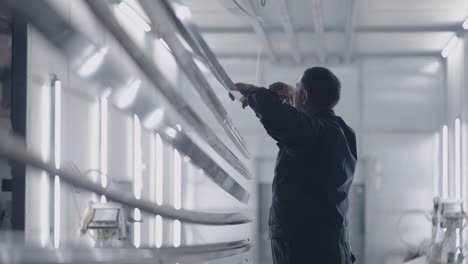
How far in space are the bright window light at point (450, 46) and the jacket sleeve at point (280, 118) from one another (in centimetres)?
492

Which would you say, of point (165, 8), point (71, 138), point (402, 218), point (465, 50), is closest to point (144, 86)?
point (165, 8)

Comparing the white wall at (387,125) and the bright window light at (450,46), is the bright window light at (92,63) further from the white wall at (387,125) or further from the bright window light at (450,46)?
the white wall at (387,125)

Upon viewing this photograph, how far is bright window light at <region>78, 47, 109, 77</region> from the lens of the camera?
56cm

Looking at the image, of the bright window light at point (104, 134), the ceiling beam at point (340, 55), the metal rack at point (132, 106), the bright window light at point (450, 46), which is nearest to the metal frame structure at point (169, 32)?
the metal rack at point (132, 106)

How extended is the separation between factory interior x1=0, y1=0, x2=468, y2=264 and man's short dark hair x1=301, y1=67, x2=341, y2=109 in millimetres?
184

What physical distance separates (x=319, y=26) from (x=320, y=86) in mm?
A: 3485

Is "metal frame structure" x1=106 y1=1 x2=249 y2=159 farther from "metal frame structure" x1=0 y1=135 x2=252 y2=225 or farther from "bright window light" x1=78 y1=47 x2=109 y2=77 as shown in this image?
"metal frame structure" x1=0 y1=135 x2=252 y2=225

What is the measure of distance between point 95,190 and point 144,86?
0.61ft

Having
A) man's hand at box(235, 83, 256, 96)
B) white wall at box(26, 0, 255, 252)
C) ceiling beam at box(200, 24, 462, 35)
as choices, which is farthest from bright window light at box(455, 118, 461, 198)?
man's hand at box(235, 83, 256, 96)

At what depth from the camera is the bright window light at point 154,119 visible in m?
0.71

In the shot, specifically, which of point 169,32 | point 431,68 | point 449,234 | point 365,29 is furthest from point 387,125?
point 169,32

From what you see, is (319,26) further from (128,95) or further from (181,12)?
(128,95)

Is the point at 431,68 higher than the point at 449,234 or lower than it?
higher

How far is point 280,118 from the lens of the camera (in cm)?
134
